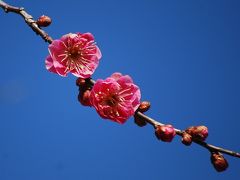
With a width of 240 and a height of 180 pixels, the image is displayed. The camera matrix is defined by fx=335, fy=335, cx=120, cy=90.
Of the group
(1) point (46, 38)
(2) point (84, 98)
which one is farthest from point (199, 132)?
(1) point (46, 38)

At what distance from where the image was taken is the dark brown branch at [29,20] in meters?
2.58

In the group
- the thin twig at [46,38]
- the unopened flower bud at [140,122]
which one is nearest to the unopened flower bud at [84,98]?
the thin twig at [46,38]

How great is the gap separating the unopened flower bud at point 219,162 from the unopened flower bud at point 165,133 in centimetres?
33

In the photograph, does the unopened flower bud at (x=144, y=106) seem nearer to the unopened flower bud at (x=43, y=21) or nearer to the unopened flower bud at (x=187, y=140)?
the unopened flower bud at (x=187, y=140)

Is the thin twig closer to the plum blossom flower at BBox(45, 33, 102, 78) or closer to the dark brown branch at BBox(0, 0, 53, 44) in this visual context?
the dark brown branch at BBox(0, 0, 53, 44)

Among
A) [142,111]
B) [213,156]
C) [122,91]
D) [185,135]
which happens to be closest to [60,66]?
[122,91]

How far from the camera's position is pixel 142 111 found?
8.25 feet

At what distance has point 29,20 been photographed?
2672mm

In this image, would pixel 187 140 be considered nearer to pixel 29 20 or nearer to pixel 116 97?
pixel 116 97

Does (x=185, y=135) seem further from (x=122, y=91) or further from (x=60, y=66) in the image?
(x=60, y=66)

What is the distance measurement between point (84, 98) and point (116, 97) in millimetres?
343

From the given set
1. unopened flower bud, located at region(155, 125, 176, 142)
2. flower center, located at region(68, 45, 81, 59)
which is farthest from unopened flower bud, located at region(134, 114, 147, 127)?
flower center, located at region(68, 45, 81, 59)

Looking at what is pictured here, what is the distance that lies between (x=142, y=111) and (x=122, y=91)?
0.83ft

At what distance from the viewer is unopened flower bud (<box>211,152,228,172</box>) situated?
2.32m
